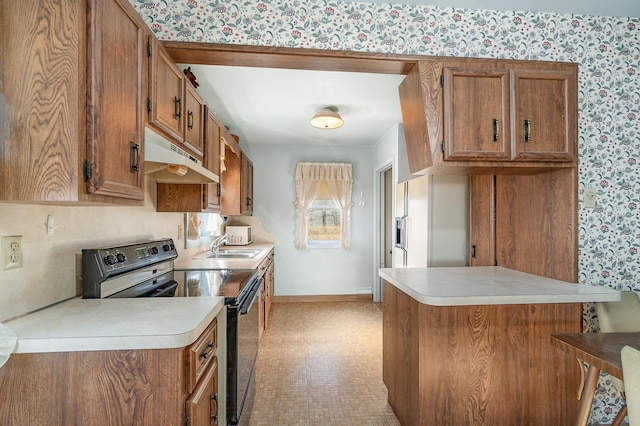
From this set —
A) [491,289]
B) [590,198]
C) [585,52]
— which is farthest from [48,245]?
[585,52]

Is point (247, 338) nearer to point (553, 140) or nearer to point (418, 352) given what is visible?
point (418, 352)

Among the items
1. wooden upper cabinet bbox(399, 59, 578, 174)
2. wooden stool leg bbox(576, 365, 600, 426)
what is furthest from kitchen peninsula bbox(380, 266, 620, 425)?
wooden upper cabinet bbox(399, 59, 578, 174)

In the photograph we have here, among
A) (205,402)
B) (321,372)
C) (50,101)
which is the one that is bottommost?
(321,372)

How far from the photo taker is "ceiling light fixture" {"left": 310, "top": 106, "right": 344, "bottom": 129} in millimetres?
3385

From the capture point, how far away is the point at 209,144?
8.28ft

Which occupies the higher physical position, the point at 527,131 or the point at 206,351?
the point at 527,131

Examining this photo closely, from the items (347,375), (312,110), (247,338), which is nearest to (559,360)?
(347,375)

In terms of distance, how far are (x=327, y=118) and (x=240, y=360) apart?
2.42m

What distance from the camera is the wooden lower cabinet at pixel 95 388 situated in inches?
39.8

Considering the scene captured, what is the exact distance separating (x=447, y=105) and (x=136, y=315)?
5.87 ft

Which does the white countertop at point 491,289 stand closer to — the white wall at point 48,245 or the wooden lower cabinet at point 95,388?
the wooden lower cabinet at point 95,388

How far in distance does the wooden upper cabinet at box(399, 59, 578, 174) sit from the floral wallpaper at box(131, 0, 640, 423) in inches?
4.6

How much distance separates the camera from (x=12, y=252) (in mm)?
1199

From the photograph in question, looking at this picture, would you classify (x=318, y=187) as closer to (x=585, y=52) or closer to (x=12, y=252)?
(x=585, y=52)
